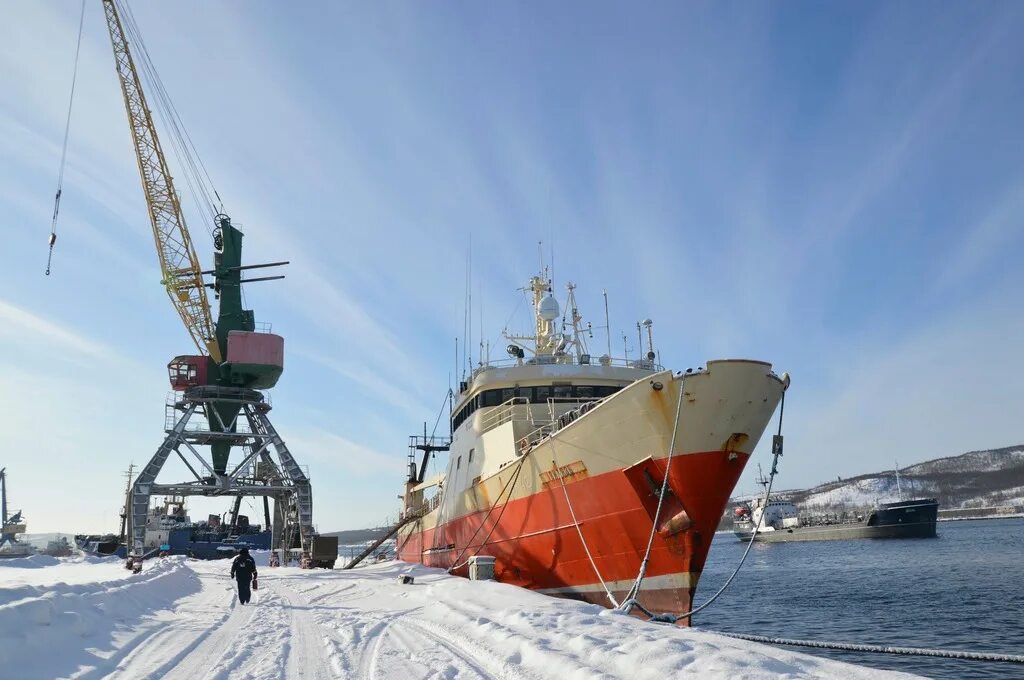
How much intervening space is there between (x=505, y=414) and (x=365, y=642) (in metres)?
12.2

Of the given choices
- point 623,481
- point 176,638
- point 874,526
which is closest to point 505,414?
point 623,481

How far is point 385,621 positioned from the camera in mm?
11195

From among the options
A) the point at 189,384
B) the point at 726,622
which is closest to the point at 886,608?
the point at 726,622

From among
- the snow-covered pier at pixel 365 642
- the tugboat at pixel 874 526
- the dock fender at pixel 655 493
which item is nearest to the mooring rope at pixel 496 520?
the dock fender at pixel 655 493

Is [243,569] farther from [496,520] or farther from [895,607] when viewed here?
[895,607]

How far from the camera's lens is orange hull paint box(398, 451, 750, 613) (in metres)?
15.0

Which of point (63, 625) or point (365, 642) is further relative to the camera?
point (365, 642)

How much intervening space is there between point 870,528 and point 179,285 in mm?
75663

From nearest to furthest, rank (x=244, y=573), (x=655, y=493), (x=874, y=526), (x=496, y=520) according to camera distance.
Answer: (x=244, y=573), (x=655, y=493), (x=496, y=520), (x=874, y=526)

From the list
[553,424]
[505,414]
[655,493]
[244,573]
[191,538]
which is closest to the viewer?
[244,573]

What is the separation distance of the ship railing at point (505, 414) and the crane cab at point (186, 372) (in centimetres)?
2871

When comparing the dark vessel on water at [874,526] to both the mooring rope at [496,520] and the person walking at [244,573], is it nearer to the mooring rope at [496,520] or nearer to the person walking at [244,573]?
the mooring rope at [496,520]

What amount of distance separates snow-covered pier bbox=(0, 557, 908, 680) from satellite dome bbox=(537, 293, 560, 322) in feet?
53.5

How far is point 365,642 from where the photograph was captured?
931 cm
